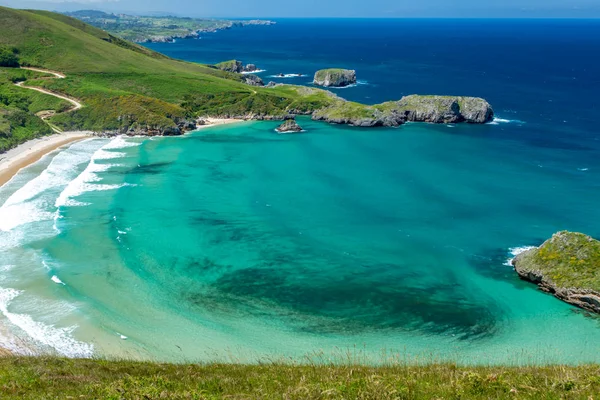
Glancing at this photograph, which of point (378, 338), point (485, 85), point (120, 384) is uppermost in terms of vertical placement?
point (485, 85)

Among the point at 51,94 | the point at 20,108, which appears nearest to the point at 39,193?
the point at 20,108

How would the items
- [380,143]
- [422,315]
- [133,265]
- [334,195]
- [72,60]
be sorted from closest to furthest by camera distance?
[422,315] < [133,265] < [334,195] < [380,143] < [72,60]

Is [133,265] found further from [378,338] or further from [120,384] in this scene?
[120,384]

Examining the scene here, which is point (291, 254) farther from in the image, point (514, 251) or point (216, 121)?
point (216, 121)

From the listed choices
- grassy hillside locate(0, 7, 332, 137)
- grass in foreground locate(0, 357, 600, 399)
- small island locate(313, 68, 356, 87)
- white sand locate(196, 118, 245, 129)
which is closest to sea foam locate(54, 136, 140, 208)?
grassy hillside locate(0, 7, 332, 137)

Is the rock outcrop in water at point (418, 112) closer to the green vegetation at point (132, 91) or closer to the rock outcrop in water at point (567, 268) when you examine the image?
the green vegetation at point (132, 91)

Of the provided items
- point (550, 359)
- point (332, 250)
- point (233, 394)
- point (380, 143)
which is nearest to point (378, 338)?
point (550, 359)

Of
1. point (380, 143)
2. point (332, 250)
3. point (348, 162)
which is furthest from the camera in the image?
point (380, 143)

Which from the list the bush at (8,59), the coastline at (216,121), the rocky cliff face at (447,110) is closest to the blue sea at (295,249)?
the rocky cliff face at (447,110)
